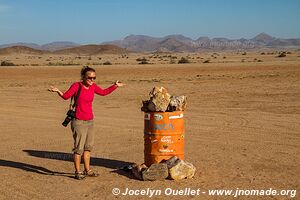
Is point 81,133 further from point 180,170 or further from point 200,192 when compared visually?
point 200,192

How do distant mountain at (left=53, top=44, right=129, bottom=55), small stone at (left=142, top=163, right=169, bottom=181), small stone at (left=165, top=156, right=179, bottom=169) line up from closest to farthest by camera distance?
1. small stone at (left=142, top=163, right=169, bottom=181)
2. small stone at (left=165, top=156, right=179, bottom=169)
3. distant mountain at (left=53, top=44, right=129, bottom=55)

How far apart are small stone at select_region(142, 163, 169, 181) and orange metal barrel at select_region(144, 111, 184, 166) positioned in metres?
0.32

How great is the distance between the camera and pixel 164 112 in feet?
29.0

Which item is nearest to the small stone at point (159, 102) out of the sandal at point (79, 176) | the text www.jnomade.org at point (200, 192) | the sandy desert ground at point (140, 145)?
the sandy desert ground at point (140, 145)

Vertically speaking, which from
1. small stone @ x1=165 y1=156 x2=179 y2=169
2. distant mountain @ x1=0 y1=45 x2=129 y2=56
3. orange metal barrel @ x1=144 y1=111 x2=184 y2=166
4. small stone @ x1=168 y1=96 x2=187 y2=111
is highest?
small stone @ x1=168 y1=96 x2=187 y2=111

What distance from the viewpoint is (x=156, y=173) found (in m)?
8.60

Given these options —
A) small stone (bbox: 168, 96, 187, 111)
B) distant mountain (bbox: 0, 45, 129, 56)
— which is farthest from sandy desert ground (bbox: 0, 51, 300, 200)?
distant mountain (bbox: 0, 45, 129, 56)

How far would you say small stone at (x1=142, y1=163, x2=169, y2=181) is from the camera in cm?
858

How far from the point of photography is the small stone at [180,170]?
28.1 ft

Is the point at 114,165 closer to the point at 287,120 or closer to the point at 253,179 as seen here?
the point at 253,179

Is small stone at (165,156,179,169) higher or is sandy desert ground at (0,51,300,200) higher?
small stone at (165,156,179,169)

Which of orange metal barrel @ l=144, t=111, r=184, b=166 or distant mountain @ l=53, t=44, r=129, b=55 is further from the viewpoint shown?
distant mountain @ l=53, t=44, r=129, b=55

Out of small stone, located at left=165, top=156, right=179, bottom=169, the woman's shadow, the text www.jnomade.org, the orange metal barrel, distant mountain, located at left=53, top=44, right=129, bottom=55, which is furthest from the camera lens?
distant mountain, located at left=53, top=44, right=129, bottom=55

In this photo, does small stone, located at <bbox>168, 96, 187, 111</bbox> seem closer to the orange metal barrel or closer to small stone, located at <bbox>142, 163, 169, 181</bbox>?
the orange metal barrel
